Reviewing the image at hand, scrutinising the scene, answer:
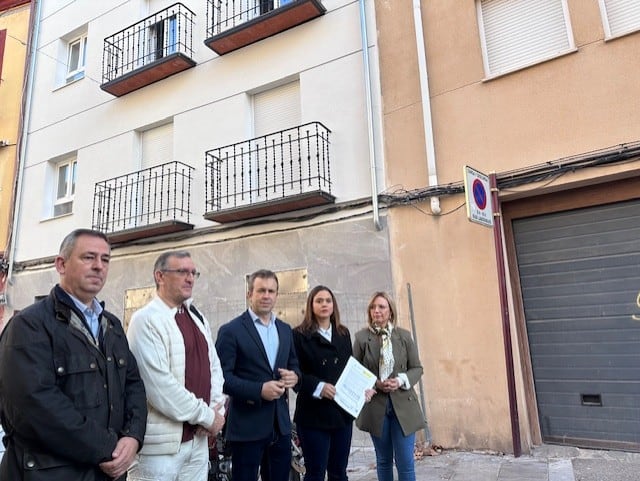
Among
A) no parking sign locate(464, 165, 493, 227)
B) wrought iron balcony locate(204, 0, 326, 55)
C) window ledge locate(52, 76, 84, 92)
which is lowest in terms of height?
no parking sign locate(464, 165, 493, 227)

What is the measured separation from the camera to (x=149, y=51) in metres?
9.52

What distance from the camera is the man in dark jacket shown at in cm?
184

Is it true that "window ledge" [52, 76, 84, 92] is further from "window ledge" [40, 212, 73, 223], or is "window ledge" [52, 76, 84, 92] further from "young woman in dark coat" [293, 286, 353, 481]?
"young woman in dark coat" [293, 286, 353, 481]

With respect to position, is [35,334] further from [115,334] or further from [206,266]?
[206,266]

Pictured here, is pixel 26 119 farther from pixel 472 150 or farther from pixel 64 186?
pixel 472 150

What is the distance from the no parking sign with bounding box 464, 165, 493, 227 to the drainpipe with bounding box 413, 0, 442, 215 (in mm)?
750

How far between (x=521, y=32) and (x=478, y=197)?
8.51 feet

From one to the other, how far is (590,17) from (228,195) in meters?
5.70

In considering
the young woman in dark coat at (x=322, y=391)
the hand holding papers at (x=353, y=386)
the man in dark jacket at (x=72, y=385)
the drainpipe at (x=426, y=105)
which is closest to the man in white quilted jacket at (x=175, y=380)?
the man in dark jacket at (x=72, y=385)

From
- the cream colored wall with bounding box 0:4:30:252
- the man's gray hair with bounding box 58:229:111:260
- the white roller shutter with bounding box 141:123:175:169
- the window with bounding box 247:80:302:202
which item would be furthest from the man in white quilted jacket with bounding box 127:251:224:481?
the cream colored wall with bounding box 0:4:30:252

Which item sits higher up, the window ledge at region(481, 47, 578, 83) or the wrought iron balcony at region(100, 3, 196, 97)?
the wrought iron balcony at region(100, 3, 196, 97)

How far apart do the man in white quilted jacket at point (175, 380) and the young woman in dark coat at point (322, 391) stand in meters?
0.76

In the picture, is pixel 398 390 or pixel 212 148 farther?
pixel 212 148

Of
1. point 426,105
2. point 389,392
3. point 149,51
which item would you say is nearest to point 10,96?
point 149,51
